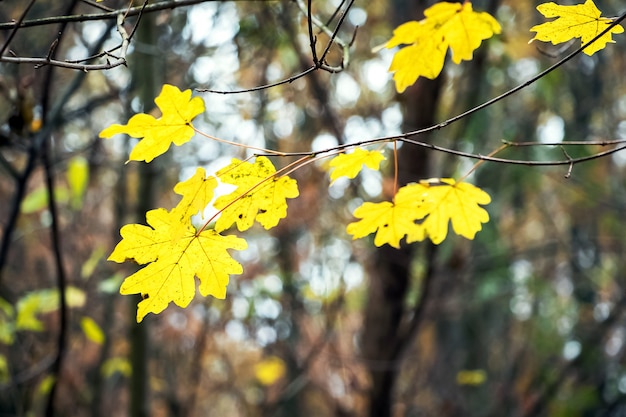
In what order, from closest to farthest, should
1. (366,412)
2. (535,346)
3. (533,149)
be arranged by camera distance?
(366,412) < (533,149) < (535,346)

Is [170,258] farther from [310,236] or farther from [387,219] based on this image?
[310,236]

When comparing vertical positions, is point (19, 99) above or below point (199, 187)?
above

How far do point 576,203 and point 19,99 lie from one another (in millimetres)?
5786

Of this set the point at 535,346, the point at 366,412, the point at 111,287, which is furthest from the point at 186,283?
the point at 535,346

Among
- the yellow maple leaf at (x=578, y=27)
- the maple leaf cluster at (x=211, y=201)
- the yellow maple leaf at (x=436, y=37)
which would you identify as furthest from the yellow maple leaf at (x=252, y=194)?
the yellow maple leaf at (x=578, y=27)

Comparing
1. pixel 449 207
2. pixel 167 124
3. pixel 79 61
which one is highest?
pixel 79 61

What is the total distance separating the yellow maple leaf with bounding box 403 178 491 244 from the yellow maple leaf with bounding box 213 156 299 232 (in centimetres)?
26

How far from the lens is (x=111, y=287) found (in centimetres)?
235

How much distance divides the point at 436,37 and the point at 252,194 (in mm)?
505

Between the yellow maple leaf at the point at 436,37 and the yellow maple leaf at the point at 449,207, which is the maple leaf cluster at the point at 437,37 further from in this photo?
the yellow maple leaf at the point at 449,207

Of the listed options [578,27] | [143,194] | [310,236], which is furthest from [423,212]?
[310,236]

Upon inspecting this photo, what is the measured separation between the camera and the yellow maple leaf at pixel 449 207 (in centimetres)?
115

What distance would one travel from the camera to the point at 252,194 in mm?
1055

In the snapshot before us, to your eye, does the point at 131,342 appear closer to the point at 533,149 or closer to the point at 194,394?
the point at 194,394
